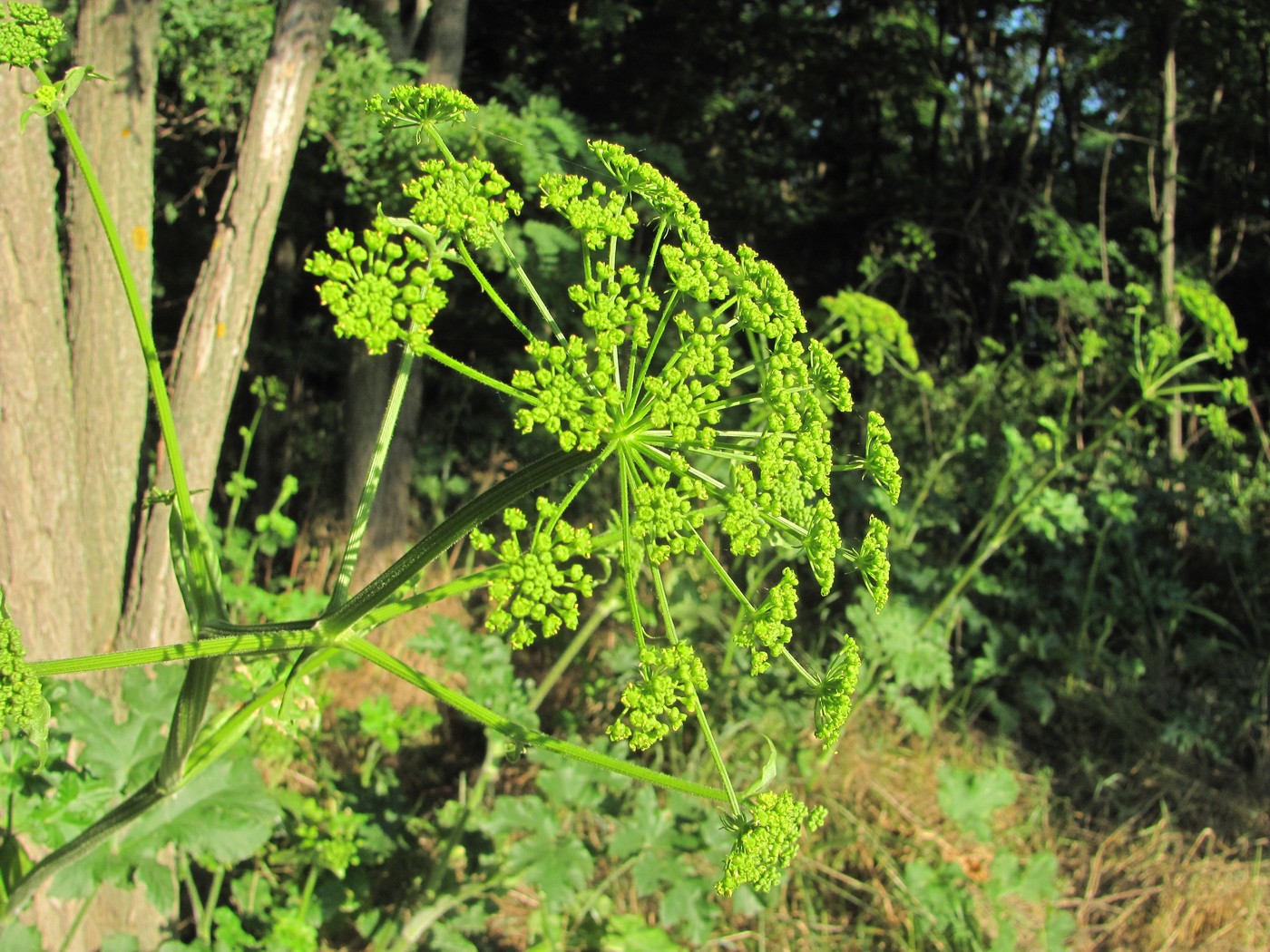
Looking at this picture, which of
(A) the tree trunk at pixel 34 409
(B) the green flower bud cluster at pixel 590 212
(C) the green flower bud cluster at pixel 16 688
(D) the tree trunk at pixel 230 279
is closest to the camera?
(C) the green flower bud cluster at pixel 16 688

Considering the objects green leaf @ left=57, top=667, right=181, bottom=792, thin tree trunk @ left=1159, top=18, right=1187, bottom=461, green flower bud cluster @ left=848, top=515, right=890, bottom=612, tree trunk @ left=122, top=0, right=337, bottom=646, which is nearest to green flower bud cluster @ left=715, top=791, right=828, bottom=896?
green flower bud cluster @ left=848, top=515, right=890, bottom=612

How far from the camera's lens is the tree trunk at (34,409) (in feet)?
8.16

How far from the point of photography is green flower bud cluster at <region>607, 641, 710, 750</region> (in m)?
1.25

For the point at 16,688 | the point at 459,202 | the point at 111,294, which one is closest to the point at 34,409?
the point at 111,294

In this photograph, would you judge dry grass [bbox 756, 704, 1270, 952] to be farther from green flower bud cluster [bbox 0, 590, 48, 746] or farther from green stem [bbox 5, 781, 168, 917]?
green flower bud cluster [bbox 0, 590, 48, 746]

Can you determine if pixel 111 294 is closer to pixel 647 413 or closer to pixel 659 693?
pixel 647 413

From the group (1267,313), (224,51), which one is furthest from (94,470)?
(1267,313)

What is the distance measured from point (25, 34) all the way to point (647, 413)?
1.10m

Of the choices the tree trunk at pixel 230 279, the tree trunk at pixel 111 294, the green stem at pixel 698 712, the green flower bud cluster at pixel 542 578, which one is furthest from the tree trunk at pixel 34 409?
the green stem at pixel 698 712

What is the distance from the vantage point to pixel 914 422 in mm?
6219

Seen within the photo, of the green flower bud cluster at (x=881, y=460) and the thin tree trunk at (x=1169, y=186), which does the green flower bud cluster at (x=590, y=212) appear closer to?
the green flower bud cluster at (x=881, y=460)

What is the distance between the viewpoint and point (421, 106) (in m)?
1.51

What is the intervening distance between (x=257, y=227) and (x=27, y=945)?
2046 mm

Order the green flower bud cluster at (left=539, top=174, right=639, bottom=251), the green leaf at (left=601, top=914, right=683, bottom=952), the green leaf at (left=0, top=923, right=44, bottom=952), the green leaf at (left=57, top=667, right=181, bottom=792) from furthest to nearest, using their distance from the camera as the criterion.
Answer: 1. the green leaf at (left=601, top=914, right=683, bottom=952)
2. the green leaf at (left=57, top=667, right=181, bottom=792)
3. the green leaf at (left=0, top=923, right=44, bottom=952)
4. the green flower bud cluster at (left=539, top=174, right=639, bottom=251)
